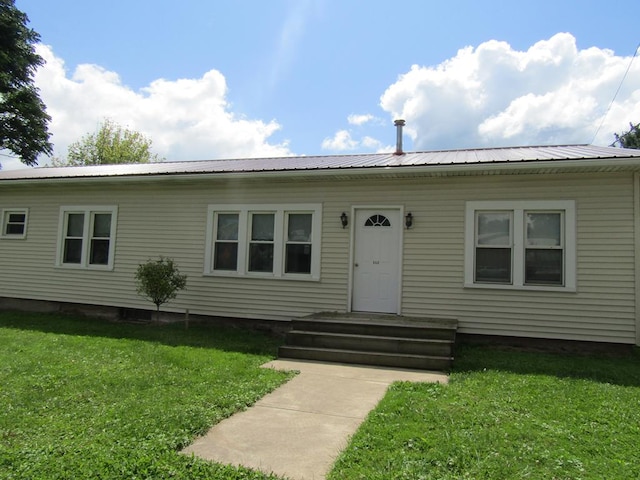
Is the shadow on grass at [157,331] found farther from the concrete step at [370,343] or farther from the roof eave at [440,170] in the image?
the roof eave at [440,170]

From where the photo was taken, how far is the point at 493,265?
7.30 metres

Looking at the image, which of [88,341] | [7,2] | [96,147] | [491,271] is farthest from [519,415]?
[96,147]

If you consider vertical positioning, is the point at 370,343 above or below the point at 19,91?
below

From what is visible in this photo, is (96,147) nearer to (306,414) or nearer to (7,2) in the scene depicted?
(7,2)

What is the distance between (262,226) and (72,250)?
4.83 m

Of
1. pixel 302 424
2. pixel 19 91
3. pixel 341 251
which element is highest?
pixel 19 91

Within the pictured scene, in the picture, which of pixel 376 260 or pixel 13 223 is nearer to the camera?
pixel 376 260

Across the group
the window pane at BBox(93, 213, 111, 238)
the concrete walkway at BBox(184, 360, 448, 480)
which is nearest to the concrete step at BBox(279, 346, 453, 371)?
the concrete walkway at BBox(184, 360, 448, 480)

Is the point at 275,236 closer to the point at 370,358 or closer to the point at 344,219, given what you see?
the point at 344,219

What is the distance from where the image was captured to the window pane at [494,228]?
23.8ft

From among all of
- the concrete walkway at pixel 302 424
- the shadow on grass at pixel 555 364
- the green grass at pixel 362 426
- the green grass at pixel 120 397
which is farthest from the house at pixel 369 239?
the concrete walkway at pixel 302 424

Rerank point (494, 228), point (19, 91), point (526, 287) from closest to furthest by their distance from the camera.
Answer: point (526, 287) → point (494, 228) → point (19, 91)

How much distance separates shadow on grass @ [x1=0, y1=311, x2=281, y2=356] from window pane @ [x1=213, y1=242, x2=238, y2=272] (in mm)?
1208

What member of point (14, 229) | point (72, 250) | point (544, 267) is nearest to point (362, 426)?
point (544, 267)
